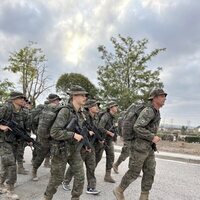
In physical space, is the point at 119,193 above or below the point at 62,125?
below

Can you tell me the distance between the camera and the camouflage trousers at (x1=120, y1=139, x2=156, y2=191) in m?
5.23

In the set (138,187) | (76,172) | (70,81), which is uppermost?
(70,81)

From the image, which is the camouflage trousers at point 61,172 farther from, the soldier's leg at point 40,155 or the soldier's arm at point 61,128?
the soldier's leg at point 40,155

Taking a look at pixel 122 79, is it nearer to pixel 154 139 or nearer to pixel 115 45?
pixel 115 45

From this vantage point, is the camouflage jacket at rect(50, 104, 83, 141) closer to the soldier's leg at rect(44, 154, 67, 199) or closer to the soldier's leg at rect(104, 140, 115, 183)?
the soldier's leg at rect(44, 154, 67, 199)

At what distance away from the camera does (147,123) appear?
516 cm

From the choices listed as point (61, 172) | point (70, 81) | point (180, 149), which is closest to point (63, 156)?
point (61, 172)

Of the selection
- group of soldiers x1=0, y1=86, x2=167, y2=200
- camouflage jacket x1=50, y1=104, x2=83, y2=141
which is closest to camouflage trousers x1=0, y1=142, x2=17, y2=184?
group of soldiers x1=0, y1=86, x2=167, y2=200

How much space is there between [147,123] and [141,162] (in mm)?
623

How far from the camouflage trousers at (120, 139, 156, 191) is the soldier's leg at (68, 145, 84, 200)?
0.97 meters

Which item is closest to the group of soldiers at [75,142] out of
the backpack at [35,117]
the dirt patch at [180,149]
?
the backpack at [35,117]

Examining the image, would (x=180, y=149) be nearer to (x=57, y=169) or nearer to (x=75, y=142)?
(x=75, y=142)

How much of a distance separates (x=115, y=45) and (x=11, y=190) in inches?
748

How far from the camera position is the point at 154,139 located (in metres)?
5.12
